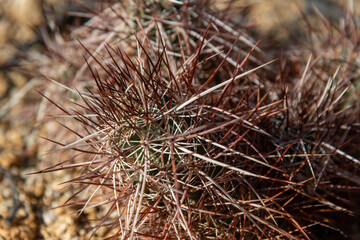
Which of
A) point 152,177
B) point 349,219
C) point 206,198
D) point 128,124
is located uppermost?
point 128,124

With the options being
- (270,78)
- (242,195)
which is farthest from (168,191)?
(270,78)

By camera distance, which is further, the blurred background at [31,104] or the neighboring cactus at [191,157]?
the blurred background at [31,104]

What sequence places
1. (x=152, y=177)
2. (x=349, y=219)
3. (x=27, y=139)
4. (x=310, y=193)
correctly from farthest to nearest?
(x=27, y=139) → (x=349, y=219) → (x=310, y=193) → (x=152, y=177)

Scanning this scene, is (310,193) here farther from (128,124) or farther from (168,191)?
(128,124)

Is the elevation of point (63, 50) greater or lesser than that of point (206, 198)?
greater

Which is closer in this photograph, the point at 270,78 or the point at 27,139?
the point at 270,78

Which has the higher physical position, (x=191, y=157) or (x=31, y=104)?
(x=191, y=157)

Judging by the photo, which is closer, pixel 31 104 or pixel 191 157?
pixel 191 157

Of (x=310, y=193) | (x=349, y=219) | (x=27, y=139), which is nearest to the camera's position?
(x=310, y=193)

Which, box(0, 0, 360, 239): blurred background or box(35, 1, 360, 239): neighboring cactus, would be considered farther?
box(0, 0, 360, 239): blurred background
